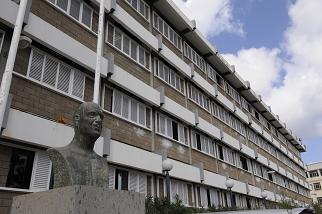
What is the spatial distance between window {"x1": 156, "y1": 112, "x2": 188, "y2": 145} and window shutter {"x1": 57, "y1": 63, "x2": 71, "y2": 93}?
606 centimetres

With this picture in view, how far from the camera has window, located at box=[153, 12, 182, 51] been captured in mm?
19891

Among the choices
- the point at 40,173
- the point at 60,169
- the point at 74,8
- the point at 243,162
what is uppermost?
the point at 74,8

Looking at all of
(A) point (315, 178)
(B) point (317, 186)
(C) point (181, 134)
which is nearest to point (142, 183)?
(C) point (181, 134)

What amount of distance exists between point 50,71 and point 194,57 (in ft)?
48.8

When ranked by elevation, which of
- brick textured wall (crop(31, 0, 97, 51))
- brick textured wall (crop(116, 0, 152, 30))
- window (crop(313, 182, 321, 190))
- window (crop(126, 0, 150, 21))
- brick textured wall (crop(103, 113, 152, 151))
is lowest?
brick textured wall (crop(103, 113, 152, 151))

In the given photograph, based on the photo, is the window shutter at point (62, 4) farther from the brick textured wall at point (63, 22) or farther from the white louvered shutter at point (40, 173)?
the white louvered shutter at point (40, 173)

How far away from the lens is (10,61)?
8625mm

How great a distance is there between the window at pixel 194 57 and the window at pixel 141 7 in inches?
193

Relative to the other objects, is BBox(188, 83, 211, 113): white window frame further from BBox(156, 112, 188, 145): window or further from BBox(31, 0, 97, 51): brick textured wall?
BBox(31, 0, 97, 51): brick textured wall

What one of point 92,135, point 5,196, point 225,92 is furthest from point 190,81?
point 92,135

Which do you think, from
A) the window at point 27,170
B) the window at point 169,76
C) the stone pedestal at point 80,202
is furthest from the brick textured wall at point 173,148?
the stone pedestal at point 80,202

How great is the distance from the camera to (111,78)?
1342 cm

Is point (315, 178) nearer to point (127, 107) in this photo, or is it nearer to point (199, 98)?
point (199, 98)

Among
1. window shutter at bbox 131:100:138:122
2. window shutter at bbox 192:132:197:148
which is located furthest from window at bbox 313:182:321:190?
window shutter at bbox 131:100:138:122
